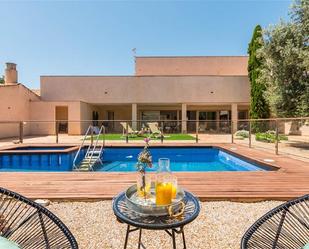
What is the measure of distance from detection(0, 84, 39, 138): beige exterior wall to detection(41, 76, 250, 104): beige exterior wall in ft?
7.19

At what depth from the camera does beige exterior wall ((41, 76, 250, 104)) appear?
56.0 ft

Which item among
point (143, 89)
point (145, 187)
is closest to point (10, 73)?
point (143, 89)

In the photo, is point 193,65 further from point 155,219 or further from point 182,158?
point 155,219

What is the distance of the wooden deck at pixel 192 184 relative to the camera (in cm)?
333

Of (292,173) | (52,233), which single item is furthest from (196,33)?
(52,233)

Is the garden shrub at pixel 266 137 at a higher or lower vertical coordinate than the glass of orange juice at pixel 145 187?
lower

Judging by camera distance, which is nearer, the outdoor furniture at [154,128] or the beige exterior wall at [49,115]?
the outdoor furniture at [154,128]

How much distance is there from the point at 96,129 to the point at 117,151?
4.95m

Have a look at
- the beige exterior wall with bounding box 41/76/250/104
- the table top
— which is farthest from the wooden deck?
the beige exterior wall with bounding box 41/76/250/104

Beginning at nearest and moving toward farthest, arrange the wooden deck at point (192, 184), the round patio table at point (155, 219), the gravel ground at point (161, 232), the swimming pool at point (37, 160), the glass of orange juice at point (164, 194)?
1. the round patio table at point (155, 219)
2. the glass of orange juice at point (164, 194)
3. the gravel ground at point (161, 232)
4. the wooden deck at point (192, 184)
5. the swimming pool at point (37, 160)

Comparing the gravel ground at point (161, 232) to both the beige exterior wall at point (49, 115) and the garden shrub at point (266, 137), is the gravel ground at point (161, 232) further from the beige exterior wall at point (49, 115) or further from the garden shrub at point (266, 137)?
the beige exterior wall at point (49, 115)

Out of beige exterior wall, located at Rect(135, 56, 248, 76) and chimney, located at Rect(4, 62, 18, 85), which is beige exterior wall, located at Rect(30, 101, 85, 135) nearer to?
chimney, located at Rect(4, 62, 18, 85)

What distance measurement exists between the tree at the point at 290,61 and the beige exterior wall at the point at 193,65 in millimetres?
11545

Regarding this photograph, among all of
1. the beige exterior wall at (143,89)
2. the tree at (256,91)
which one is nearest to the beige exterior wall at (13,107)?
the beige exterior wall at (143,89)
